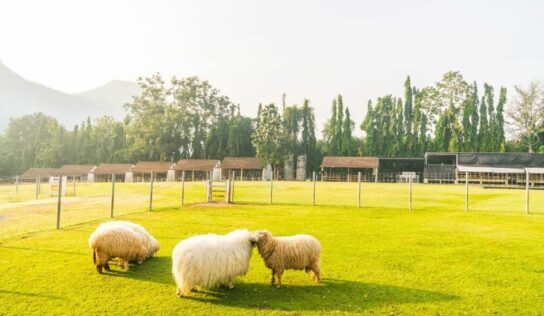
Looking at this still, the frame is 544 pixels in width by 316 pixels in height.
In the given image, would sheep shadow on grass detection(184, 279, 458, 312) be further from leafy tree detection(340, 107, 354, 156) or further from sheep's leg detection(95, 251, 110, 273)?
leafy tree detection(340, 107, 354, 156)

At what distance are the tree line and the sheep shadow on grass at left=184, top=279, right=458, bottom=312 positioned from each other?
6572 cm

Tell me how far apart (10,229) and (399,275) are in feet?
41.1

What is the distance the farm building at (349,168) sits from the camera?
2714 inches

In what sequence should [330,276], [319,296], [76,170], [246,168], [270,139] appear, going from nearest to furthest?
1. [319,296]
2. [330,276]
3. [246,168]
4. [270,139]
5. [76,170]

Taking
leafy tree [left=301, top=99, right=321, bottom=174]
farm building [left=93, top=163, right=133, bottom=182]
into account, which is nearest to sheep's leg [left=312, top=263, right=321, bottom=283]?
farm building [left=93, top=163, right=133, bottom=182]

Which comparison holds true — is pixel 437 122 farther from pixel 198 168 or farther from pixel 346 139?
pixel 198 168

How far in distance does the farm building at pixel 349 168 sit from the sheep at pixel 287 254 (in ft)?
199

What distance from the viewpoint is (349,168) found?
7106 centimetres

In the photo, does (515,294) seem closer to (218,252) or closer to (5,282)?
(218,252)

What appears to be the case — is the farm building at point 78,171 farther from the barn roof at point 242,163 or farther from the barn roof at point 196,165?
the barn roof at point 242,163

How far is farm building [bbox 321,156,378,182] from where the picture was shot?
68.9 meters

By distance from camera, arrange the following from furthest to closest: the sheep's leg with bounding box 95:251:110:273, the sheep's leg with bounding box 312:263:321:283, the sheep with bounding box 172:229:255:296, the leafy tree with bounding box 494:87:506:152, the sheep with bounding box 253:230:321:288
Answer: the leafy tree with bounding box 494:87:506:152, the sheep's leg with bounding box 95:251:110:273, the sheep's leg with bounding box 312:263:321:283, the sheep with bounding box 253:230:321:288, the sheep with bounding box 172:229:255:296

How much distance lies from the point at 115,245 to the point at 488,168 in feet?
208

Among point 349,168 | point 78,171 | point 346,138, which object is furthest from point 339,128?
→ point 78,171
